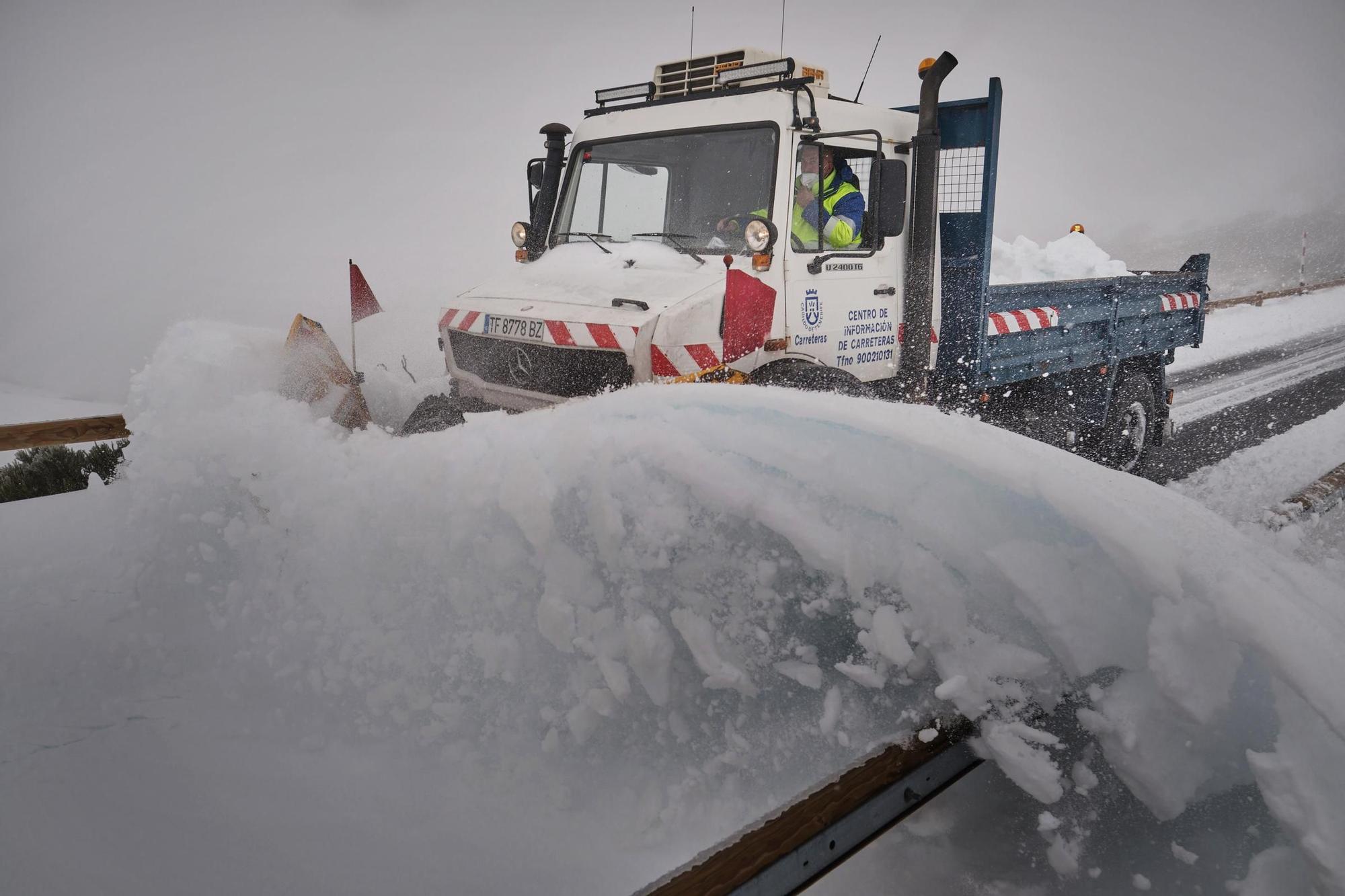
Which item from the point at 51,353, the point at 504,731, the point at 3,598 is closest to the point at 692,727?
the point at 504,731

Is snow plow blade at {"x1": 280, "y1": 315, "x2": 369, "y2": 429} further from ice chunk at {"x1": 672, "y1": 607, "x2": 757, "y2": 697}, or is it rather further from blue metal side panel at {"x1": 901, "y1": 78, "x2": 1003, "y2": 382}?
blue metal side panel at {"x1": 901, "y1": 78, "x2": 1003, "y2": 382}

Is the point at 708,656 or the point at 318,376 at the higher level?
the point at 318,376

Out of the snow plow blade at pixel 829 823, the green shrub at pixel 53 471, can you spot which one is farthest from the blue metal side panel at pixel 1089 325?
the green shrub at pixel 53 471

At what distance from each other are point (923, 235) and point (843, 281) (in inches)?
27.2

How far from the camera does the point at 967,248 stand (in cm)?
501

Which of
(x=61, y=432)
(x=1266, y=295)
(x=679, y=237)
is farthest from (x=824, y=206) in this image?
(x=1266, y=295)

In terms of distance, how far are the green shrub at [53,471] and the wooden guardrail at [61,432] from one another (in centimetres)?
154

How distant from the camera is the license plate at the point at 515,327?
418 centimetres

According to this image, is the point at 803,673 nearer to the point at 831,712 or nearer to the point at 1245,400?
the point at 831,712

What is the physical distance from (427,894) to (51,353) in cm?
1550

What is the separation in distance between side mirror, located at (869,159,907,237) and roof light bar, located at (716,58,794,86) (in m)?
0.70

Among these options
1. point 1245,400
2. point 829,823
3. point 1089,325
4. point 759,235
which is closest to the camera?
point 829,823

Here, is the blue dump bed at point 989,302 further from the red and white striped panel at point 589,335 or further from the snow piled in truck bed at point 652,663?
the snow piled in truck bed at point 652,663

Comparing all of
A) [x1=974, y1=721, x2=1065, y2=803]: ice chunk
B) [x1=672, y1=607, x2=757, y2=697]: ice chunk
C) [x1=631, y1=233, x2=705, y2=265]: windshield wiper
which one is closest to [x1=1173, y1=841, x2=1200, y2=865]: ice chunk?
[x1=974, y1=721, x2=1065, y2=803]: ice chunk
